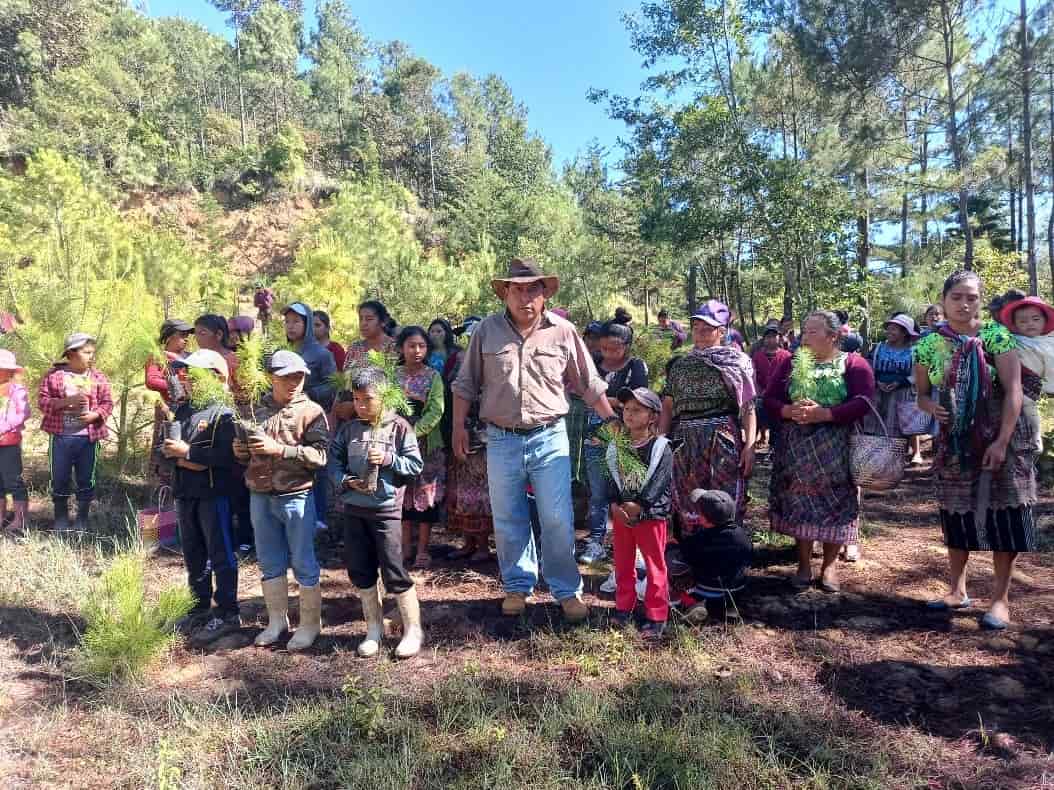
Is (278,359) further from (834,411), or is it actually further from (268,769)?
(834,411)

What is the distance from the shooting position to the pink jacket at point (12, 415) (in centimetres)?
472

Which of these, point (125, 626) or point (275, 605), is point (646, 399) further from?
point (125, 626)

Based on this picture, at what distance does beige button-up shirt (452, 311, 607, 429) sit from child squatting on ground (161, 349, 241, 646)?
133 centimetres

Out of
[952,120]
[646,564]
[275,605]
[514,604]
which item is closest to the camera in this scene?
[646,564]

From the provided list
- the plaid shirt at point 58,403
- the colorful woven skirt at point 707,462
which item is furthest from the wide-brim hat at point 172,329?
the colorful woven skirt at point 707,462

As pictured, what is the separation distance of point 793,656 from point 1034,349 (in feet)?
6.45

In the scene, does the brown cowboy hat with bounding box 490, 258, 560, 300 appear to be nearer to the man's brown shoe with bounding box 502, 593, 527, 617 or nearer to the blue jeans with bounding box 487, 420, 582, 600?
the blue jeans with bounding box 487, 420, 582, 600

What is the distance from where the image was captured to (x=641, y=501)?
2.97 meters

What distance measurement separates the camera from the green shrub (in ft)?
9.16

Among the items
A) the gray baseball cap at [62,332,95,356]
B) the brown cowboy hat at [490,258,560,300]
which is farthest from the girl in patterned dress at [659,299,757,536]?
the gray baseball cap at [62,332,95,356]

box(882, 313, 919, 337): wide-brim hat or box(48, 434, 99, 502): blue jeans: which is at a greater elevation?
box(882, 313, 919, 337): wide-brim hat

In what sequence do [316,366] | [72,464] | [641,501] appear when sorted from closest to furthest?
[641,501] → [316,366] → [72,464]

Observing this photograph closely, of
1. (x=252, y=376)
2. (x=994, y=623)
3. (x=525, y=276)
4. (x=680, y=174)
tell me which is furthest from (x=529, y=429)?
(x=680, y=174)

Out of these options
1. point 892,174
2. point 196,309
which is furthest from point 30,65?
point 892,174
